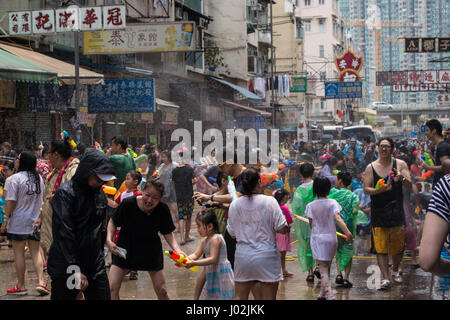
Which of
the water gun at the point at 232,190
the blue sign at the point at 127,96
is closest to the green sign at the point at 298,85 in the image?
the blue sign at the point at 127,96

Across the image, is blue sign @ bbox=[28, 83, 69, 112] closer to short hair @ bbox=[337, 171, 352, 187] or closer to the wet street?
the wet street

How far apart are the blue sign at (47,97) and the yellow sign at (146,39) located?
1.49 meters

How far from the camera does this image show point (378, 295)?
7.27 metres

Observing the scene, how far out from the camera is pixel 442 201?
9.38 feet

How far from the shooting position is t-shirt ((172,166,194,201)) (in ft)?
38.2

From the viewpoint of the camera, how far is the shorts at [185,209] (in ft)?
38.6

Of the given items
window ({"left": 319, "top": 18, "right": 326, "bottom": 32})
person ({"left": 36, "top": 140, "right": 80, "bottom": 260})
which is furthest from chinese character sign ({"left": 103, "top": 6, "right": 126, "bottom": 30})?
window ({"left": 319, "top": 18, "right": 326, "bottom": 32})

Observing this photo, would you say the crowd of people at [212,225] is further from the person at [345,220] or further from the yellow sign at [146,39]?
the yellow sign at [146,39]

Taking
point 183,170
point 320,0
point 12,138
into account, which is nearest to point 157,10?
point 12,138

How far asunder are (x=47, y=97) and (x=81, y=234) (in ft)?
39.8

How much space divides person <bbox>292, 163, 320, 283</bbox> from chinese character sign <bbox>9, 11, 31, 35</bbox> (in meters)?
9.17

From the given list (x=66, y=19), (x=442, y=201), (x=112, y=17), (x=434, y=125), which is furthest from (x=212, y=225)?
(x=66, y=19)

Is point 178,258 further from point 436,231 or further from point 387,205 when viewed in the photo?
point 387,205

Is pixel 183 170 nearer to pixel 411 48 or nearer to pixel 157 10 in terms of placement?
pixel 157 10
